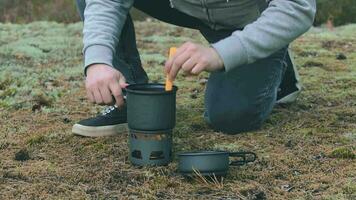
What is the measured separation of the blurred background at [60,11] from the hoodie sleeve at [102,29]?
8375 mm

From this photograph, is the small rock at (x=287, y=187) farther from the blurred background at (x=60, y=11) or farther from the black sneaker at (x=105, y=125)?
the blurred background at (x=60, y=11)

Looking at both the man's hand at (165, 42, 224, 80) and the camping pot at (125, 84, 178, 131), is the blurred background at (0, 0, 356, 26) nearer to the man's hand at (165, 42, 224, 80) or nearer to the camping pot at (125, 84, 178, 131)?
the camping pot at (125, 84, 178, 131)

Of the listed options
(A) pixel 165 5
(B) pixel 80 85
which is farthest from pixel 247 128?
(B) pixel 80 85

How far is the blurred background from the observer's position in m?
11.2

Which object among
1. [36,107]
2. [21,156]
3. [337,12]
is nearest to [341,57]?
[36,107]

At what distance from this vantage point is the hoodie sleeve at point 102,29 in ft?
9.36

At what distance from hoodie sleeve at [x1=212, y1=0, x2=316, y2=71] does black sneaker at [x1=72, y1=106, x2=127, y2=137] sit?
37.0 inches

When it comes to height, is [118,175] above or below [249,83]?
below

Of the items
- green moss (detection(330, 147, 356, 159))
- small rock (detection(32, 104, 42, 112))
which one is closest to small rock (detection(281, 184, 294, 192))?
green moss (detection(330, 147, 356, 159))

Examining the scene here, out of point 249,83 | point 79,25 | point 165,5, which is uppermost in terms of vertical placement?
point 165,5

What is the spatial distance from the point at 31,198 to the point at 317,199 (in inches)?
41.2

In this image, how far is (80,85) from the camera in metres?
5.06

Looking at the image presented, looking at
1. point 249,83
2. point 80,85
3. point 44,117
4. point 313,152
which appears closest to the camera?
point 313,152

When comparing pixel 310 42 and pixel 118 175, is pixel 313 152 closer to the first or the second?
pixel 118 175
